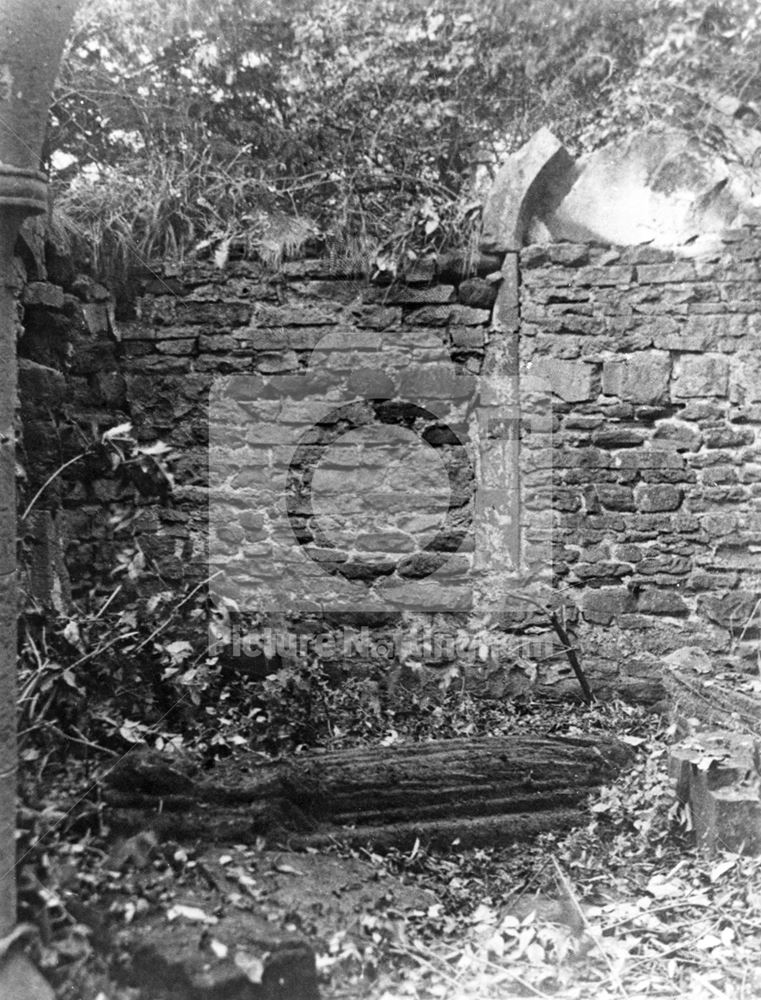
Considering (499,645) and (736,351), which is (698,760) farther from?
(736,351)

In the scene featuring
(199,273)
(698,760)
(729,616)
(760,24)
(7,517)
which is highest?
(760,24)

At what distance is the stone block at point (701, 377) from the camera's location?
3334 millimetres

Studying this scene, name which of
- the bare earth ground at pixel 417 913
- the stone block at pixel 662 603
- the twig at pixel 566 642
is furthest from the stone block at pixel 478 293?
the bare earth ground at pixel 417 913

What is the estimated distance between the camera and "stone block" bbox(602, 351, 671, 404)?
11.0 ft

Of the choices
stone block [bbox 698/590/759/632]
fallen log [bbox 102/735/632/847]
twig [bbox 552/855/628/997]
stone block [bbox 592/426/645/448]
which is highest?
stone block [bbox 592/426/645/448]

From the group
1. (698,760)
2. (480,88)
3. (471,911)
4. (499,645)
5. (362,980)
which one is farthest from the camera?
(499,645)

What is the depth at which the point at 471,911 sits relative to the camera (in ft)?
7.36

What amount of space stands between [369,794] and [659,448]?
A: 1.93m

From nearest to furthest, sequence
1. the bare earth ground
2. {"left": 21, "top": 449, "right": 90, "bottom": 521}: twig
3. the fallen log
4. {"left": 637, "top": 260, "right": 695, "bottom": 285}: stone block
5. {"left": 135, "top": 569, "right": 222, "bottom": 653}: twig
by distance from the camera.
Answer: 1. the bare earth ground
2. the fallen log
3. {"left": 21, "top": 449, "right": 90, "bottom": 521}: twig
4. {"left": 135, "top": 569, "right": 222, "bottom": 653}: twig
5. {"left": 637, "top": 260, "right": 695, "bottom": 285}: stone block

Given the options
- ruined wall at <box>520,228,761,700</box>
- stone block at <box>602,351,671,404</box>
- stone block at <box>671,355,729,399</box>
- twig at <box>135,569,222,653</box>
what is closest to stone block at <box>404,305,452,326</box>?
ruined wall at <box>520,228,761,700</box>

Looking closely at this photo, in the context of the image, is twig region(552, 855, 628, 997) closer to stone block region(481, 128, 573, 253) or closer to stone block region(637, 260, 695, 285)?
stone block region(637, 260, 695, 285)

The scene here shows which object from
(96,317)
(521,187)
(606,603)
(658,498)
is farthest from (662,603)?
(96,317)

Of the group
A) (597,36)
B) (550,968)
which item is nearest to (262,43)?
(597,36)

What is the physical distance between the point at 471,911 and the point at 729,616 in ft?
5.86
